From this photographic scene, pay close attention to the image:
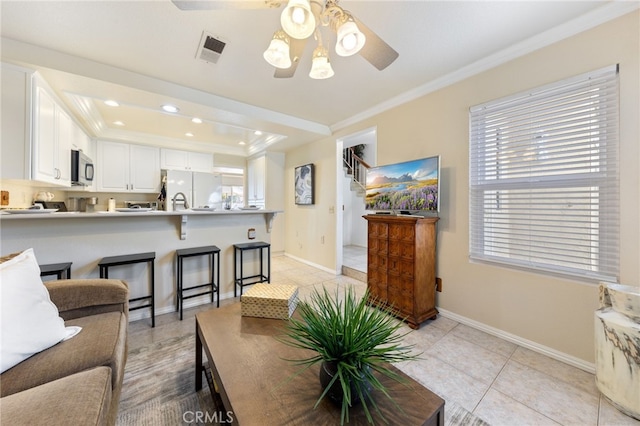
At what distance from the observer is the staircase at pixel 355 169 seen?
20.5 feet

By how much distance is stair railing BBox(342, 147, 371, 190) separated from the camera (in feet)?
20.6

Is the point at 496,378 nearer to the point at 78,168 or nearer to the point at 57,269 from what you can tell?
the point at 57,269

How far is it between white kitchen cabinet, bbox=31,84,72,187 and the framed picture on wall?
10.9 ft

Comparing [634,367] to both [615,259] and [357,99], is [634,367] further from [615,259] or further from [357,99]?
[357,99]

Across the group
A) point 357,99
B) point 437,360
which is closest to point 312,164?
point 357,99

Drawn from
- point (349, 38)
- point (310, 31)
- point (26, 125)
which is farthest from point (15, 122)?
point (349, 38)

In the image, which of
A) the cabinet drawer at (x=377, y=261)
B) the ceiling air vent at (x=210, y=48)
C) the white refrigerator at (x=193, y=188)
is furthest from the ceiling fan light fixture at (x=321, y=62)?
the white refrigerator at (x=193, y=188)

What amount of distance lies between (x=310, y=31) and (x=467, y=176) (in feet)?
6.60

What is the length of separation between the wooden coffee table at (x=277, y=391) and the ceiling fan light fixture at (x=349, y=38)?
1544mm

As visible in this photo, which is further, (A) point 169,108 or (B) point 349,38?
(A) point 169,108

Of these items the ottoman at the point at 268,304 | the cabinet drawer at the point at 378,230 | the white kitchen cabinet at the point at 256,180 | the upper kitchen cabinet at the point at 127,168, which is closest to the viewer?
the ottoman at the point at 268,304

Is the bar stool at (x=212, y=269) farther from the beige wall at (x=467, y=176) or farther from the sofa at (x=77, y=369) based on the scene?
the beige wall at (x=467, y=176)

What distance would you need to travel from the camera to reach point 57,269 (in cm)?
188

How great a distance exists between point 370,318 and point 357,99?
9.51 feet
